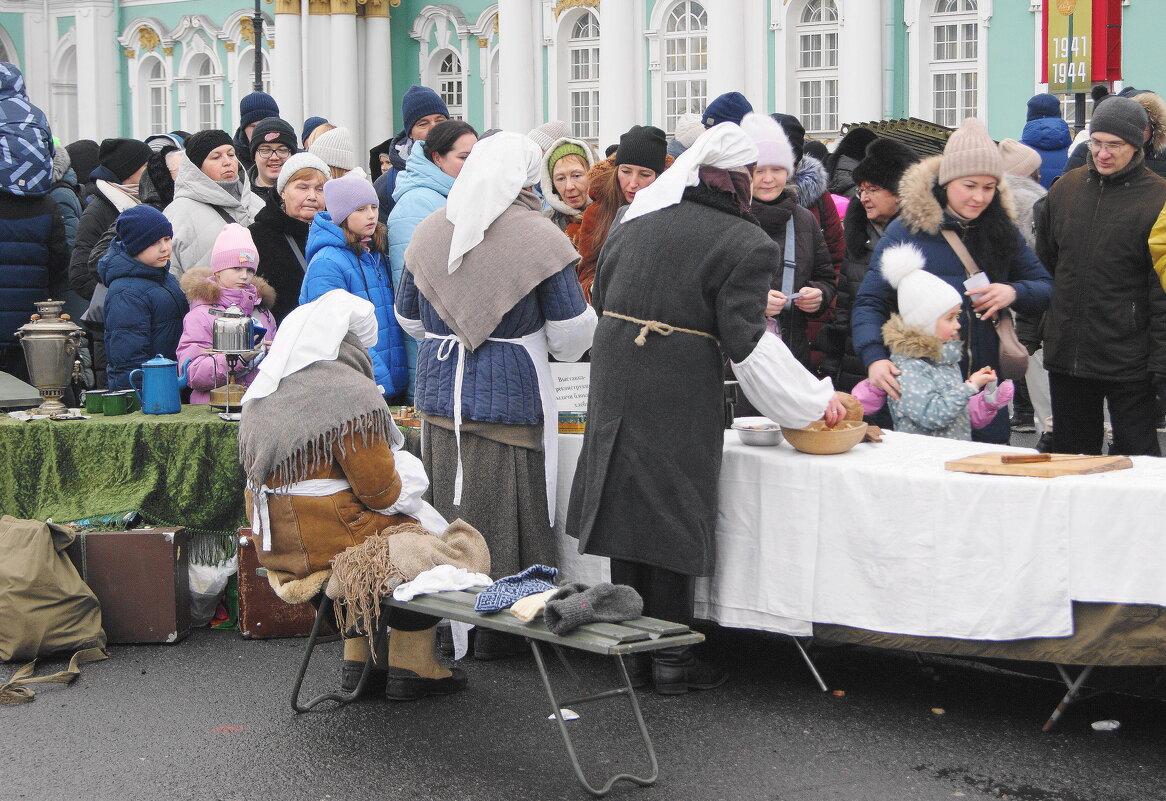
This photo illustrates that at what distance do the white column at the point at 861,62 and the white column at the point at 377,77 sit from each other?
9.56 m

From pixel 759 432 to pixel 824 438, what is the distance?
28cm

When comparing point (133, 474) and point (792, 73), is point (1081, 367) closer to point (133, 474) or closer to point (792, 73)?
point (133, 474)

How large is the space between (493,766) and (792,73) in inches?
727

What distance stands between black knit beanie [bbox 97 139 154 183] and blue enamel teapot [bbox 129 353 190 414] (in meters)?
2.50

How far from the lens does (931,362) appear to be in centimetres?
488

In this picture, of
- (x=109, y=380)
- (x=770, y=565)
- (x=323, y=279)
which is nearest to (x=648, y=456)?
(x=770, y=565)

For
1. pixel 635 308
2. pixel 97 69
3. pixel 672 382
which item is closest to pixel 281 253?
pixel 635 308

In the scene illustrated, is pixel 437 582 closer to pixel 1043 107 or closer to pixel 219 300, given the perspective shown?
pixel 219 300

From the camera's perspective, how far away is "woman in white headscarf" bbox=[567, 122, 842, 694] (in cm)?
433

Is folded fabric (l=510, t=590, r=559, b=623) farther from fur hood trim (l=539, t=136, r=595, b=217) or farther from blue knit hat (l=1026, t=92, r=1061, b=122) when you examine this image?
blue knit hat (l=1026, t=92, r=1061, b=122)

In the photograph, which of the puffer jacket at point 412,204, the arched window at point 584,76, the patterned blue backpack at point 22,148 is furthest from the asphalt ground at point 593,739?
the arched window at point 584,76

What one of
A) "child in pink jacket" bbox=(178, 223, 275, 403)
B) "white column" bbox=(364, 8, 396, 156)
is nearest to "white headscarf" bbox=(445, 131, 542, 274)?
"child in pink jacket" bbox=(178, 223, 275, 403)

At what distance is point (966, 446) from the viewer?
4.56 meters

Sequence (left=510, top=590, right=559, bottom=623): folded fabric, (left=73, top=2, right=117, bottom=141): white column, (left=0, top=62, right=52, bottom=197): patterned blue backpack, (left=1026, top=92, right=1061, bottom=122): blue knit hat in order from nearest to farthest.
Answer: (left=510, top=590, right=559, bottom=623): folded fabric, (left=0, top=62, right=52, bottom=197): patterned blue backpack, (left=1026, top=92, right=1061, bottom=122): blue knit hat, (left=73, top=2, right=117, bottom=141): white column
